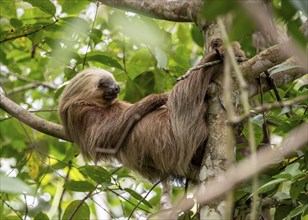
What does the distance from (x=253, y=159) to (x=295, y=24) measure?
0.50 m

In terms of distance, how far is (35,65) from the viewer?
850 centimetres

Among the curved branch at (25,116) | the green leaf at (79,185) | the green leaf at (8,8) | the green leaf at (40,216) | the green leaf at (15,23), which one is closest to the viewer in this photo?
the green leaf at (79,185)

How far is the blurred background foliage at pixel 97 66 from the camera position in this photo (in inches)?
182

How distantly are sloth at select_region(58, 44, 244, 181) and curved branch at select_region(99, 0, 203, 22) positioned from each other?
0.48m

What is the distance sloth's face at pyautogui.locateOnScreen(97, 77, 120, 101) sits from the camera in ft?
20.9

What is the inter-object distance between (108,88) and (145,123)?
0.93 metres

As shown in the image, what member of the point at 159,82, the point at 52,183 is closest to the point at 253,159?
the point at 159,82

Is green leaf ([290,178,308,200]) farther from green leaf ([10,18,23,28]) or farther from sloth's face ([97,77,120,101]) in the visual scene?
green leaf ([10,18,23,28])

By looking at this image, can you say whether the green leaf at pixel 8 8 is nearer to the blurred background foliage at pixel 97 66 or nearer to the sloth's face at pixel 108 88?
the blurred background foliage at pixel 97 66

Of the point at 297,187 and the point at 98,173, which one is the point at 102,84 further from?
the point at 297,187

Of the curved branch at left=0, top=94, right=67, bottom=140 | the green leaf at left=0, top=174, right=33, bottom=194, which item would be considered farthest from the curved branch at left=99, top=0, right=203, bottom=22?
the green leaf at left=0, top=174, right=33, bottom=194

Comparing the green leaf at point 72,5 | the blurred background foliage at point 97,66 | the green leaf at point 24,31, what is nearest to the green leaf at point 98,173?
the blurred background foliage at point 97,66

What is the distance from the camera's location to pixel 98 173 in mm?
5094

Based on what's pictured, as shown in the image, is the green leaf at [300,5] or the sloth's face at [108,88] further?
the sloth's face at [108,88]
